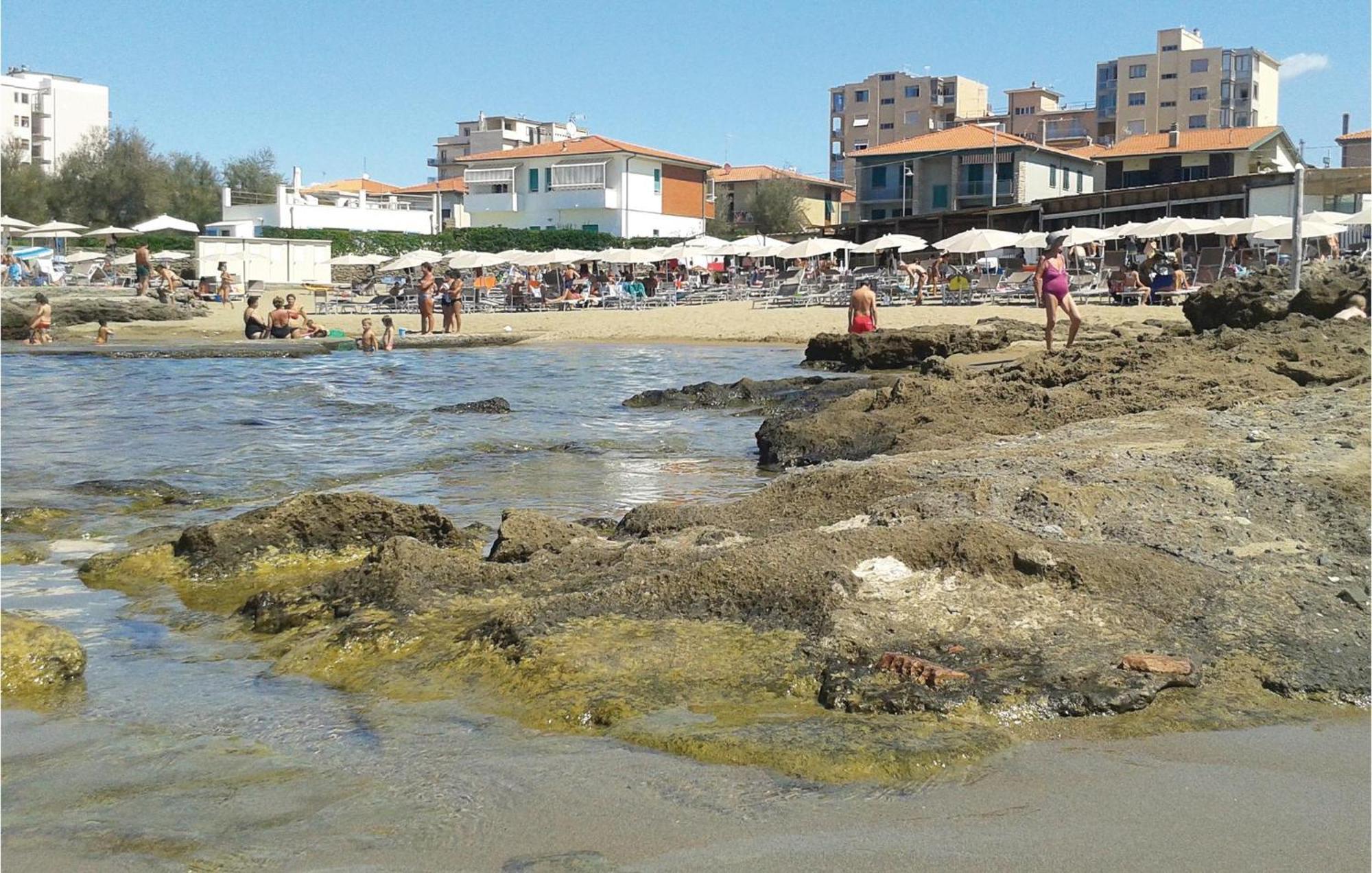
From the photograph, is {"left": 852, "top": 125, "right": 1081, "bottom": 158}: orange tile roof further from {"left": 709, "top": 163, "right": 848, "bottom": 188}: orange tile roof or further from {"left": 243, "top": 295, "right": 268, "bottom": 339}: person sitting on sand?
{"left": 243, "top": 295, "right": 268, "bottom": 339}: person sitting on sand

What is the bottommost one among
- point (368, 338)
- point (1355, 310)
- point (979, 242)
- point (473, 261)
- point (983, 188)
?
point (368, 338)

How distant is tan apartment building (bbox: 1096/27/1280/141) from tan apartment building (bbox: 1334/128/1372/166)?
10.8 m

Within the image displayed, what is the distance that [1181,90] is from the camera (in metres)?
94.8

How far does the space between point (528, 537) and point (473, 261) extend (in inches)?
1315

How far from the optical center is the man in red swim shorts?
18609 mm

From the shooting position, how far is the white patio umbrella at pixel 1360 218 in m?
26.7

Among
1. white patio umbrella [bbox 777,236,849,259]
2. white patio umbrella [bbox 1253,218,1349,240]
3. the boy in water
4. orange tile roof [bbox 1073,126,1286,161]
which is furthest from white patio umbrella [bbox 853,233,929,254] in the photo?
orange tile roof [bbox 1073,126,1286,161]

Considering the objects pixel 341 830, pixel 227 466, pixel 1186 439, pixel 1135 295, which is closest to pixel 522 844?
pixel 341 830

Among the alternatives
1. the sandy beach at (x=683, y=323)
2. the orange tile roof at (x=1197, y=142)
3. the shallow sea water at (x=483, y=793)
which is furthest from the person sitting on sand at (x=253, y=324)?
the orange tile roof at (x=1197, y=142)

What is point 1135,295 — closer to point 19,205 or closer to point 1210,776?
point 1210,776

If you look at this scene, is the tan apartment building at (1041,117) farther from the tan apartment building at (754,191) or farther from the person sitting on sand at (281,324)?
the person sitting on sand at (281,324)

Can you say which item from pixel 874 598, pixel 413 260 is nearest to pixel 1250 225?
pixel 413 260

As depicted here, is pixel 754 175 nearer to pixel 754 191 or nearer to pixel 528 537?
pixel 754 191

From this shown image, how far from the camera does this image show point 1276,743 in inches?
133
